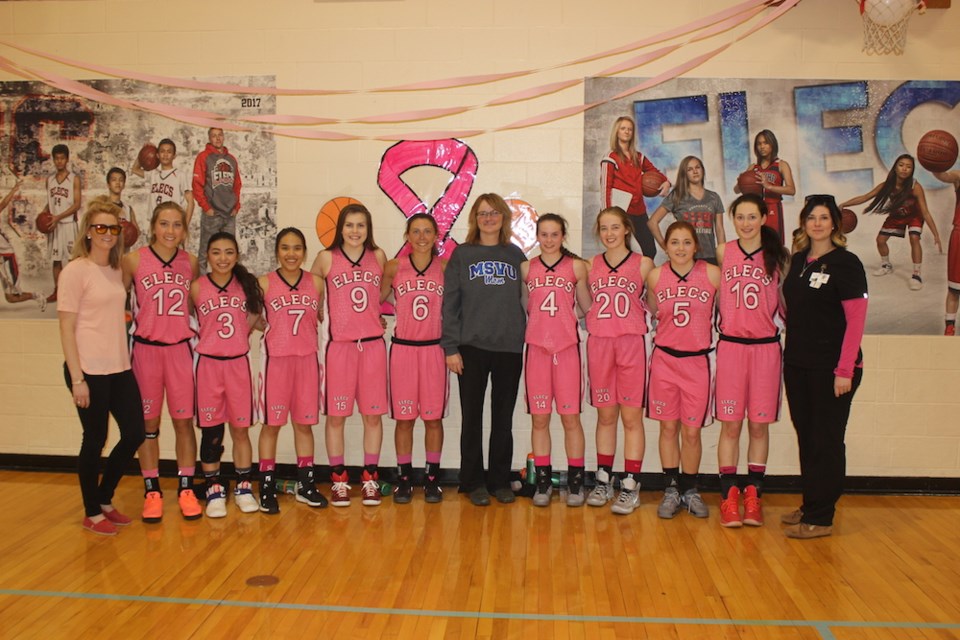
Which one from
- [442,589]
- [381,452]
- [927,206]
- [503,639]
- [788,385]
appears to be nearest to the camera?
[503,639]

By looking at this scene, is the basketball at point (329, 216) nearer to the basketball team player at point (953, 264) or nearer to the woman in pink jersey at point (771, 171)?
the woman in pink jersey at point (771, 171)

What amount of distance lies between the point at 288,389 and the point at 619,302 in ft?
6.01

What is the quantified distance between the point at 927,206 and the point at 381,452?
11.6ft

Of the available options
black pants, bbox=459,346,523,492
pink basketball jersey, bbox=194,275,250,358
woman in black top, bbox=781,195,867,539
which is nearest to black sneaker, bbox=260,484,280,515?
pink basketball jersey, bbox=194,275,250,358

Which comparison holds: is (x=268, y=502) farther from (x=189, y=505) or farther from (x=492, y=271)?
(x=492, y=271)

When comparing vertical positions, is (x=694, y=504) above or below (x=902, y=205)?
below

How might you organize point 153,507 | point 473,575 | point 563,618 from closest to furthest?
1. point 563,618
2. point 473,575
3. point 153,507

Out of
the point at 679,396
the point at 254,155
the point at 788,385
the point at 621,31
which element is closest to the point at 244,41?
the point at 254,155

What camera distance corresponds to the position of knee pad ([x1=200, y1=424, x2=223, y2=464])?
4410 mm

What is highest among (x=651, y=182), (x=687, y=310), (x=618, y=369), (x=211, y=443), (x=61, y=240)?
(x=651, y=182)

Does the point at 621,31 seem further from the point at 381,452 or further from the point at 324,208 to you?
the point at 381,452

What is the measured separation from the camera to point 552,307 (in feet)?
14.6

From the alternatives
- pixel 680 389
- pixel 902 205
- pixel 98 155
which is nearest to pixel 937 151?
pixel 902 205

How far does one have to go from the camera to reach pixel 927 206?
477 cm
